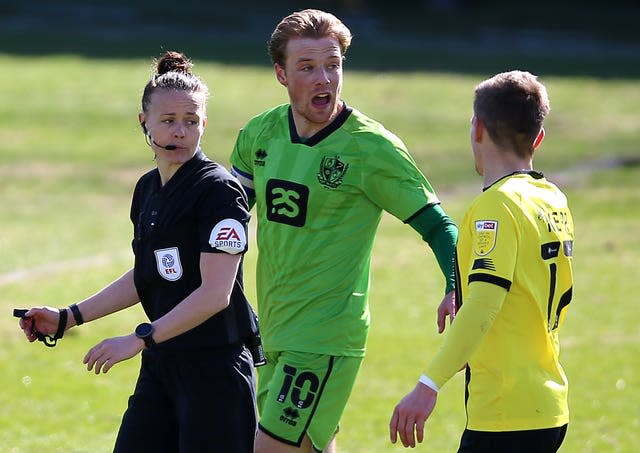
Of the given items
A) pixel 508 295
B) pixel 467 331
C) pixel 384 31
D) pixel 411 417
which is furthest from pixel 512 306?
pixel 384 31

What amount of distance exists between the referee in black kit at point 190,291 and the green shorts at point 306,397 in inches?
17.8

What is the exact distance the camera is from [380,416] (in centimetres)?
869

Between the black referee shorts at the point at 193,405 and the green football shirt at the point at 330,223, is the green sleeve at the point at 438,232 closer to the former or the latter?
the green football shirt at the point at 330,223

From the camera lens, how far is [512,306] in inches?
169

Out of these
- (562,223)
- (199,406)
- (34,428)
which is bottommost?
(34,428)

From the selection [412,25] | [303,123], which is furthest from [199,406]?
[412,25]

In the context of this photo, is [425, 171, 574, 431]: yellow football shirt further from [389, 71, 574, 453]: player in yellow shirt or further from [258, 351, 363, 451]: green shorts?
[258, 351, 363, 451]: green shorts

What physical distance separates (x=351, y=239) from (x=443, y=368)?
1412 mm

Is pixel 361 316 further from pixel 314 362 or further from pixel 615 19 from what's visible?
pixel 615 19

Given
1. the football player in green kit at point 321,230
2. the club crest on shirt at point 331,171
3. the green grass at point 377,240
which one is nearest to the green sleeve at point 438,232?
the football player in green kit at point 321,230

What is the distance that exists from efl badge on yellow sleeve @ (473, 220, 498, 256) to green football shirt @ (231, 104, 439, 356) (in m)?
1.17

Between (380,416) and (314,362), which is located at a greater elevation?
(314,362)

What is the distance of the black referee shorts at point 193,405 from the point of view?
15.5ft

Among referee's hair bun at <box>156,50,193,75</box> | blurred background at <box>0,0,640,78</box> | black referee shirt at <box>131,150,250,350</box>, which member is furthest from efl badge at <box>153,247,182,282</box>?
blurred background at <box>0,0,640,78</box>
